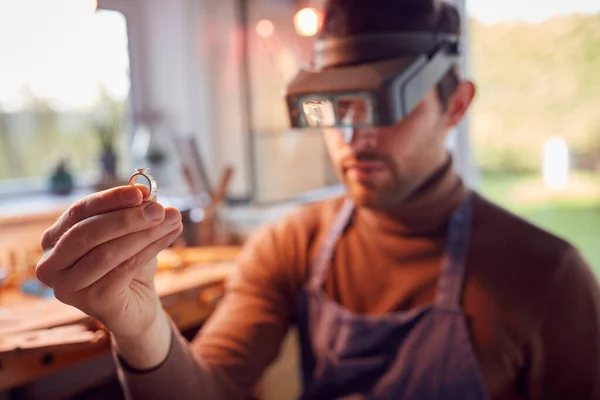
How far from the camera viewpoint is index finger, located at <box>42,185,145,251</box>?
0.45 meters

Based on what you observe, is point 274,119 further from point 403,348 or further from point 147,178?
point 147,178

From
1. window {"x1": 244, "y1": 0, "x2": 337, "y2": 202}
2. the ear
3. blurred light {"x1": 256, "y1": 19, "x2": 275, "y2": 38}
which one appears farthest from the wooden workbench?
blurred light {"x1": 256, "y1": 19, "x2": 275, "y2": 38}

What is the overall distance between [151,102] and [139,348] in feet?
4.19

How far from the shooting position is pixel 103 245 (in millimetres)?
471

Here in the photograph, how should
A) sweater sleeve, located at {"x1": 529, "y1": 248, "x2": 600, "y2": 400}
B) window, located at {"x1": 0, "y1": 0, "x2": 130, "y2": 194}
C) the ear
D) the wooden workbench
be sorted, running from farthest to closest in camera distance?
window, located at {"x1": 0, "y1": 0, "x2": 130, "y2": 194} → the ear → sweater sleeve, located at {"x1": 529, "y1": 248, "x2": 600, "y2": 400} → the wooden workbench

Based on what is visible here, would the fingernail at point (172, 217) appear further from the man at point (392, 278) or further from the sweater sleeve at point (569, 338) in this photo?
the sweater sleeve at point (569, 338)

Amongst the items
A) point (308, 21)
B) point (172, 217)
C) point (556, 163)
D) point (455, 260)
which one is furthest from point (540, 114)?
point (172, 217)

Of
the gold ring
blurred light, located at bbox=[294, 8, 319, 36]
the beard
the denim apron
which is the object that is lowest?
the denim apron

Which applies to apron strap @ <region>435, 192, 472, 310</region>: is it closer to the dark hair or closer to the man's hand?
the dark hair

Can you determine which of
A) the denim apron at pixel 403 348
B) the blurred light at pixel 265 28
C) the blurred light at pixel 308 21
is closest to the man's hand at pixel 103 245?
the denim apron at pixel 403 348

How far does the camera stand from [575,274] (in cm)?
85

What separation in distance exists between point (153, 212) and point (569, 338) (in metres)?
0.65

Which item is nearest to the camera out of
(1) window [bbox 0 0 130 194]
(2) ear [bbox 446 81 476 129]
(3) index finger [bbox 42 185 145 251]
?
(3) index finger [bbox 42 185 145 251]

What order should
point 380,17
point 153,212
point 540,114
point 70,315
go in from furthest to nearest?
point 540,114
point 380,17
point 70,315
point 153,212
